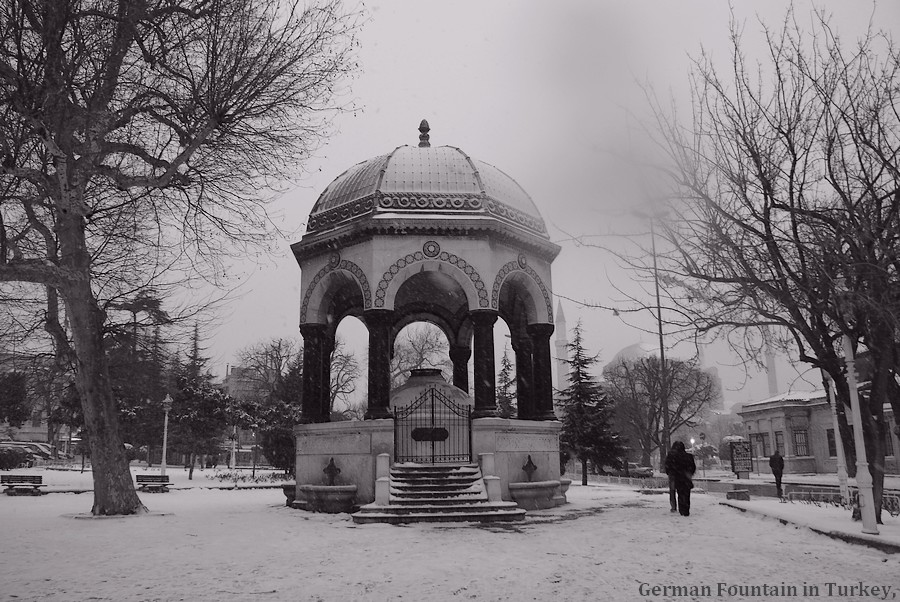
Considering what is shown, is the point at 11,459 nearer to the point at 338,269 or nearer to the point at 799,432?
the point at 338,269

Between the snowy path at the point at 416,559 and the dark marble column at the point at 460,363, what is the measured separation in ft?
23.9

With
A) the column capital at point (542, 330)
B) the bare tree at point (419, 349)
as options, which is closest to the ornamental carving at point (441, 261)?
the column capital at point (542, 330)

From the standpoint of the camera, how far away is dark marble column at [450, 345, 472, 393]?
765 inches

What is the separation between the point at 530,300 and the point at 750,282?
778cm

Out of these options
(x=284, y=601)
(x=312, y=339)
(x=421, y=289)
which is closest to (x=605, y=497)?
(x=421, y=289)

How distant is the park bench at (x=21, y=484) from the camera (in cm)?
2120

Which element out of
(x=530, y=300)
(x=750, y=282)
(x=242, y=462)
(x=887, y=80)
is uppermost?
(x=887, y=80)

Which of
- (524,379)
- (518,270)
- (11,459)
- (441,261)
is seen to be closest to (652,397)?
(524,379)

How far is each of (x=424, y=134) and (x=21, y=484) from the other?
17424 mm

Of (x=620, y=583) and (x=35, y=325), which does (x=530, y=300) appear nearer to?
(x=620, y=583)

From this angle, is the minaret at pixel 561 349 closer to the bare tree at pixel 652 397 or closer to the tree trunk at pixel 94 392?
the bare tree at pixel 652 397

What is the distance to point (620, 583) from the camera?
22.2ft

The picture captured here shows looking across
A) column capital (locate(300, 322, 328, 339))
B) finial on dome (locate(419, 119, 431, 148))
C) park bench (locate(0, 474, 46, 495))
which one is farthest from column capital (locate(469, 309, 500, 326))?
park bench (locate(0, 474, 46, 495))

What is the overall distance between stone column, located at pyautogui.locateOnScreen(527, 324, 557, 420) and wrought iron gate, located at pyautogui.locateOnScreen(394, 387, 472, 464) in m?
1.95
